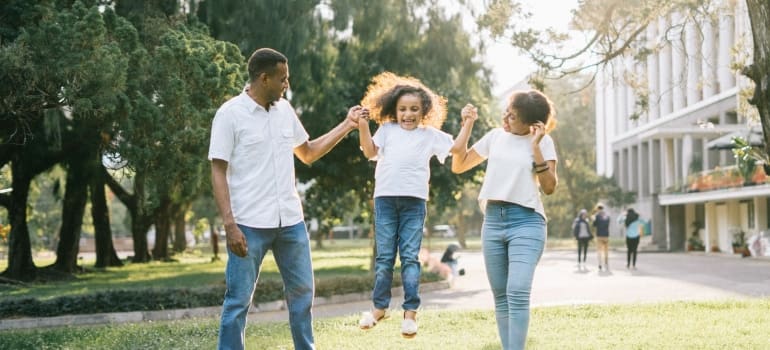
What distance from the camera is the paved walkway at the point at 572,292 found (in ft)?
47.5

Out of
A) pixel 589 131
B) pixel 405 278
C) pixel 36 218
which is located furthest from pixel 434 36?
pixel 589 131

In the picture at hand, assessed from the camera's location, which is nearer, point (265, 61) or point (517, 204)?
point (265, 61)

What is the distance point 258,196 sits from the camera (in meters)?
5.36

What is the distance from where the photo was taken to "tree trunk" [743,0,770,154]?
8336 millimetres

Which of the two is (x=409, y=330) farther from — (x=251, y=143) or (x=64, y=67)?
(x=64, y=67)

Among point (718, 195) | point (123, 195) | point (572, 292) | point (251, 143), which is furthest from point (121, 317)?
point (718, 195)

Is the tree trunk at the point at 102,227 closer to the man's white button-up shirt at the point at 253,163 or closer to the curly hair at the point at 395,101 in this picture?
the curly hair at the point at 395,101

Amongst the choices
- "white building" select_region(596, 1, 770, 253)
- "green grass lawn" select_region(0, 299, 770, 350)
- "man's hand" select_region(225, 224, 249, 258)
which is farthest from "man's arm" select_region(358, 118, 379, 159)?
"white building" select_region(596, 1, 770, 253)

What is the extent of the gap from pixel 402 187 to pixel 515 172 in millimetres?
894

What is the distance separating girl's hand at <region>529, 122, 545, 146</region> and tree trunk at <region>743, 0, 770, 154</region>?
3.63m

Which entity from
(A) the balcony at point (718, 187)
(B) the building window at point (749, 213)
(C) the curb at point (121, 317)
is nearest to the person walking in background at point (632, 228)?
(A) the balcony at point (718, 187)

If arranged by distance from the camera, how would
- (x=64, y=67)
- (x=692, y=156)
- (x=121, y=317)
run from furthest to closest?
(x=692, y=156) → (x=121, y=317) → (x=64, y=67)

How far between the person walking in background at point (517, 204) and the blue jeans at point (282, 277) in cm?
123

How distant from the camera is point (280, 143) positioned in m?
5.49
